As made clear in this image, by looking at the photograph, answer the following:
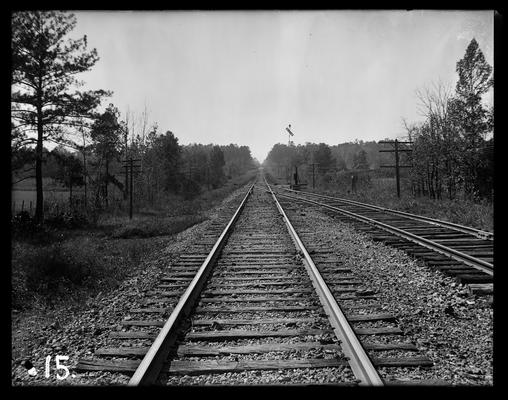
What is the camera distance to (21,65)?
13.5 m

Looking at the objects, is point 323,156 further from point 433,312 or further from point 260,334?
point 260,334

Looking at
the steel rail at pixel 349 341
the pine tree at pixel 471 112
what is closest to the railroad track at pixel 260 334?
the steel rail at pixel 349 341

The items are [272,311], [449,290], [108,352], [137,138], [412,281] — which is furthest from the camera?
[137,138]

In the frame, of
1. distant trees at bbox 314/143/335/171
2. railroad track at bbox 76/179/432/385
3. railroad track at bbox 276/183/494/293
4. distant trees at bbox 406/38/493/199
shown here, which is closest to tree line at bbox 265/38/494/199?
distant trees at bbox 406/38/493/199

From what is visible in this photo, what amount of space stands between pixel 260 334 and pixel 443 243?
5754 millimetres

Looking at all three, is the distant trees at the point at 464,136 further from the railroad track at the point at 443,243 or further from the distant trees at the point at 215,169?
the distant trees at the point at 215,169

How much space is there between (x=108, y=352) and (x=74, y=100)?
52.6ft

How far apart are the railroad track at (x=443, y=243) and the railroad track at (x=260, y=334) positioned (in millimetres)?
1684

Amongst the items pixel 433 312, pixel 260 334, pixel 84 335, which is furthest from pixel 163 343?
pixel 433 312

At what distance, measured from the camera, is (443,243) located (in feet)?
24.1
